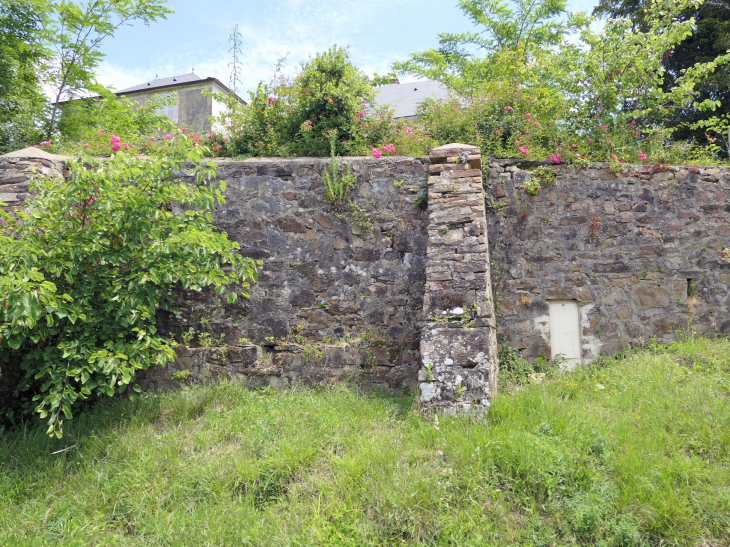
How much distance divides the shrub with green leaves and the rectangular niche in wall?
13.0 feet

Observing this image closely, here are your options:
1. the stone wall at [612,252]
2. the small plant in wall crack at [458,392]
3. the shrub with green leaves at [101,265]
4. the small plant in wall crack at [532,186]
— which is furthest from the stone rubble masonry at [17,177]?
the small plant in wall crack at [532,186]

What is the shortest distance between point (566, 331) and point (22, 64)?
10.5m

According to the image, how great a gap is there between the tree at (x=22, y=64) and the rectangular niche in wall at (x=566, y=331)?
8.79 metres

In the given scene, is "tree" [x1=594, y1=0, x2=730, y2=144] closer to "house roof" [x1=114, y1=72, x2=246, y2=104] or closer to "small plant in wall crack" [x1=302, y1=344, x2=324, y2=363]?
"small plant in wall crack" [x1=302, y1=344, x2=324, y2=363]

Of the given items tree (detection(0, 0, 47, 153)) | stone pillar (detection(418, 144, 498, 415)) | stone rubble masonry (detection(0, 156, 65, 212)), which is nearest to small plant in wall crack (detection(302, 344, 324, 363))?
stone pillar (detection(418, 144, 498, 415))

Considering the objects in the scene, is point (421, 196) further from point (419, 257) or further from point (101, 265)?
point (101, 265)

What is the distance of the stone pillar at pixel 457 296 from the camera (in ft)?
12.1

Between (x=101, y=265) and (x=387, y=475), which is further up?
(x=101, y=265)

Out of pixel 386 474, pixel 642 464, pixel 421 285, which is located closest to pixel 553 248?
pixel 421 285

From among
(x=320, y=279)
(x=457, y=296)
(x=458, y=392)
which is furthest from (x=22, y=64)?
(x=458, y=392)

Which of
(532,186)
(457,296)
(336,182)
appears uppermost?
(336,182)

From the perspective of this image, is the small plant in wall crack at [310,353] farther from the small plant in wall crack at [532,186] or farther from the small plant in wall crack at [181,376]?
the small plant in wall crack at [532,186]

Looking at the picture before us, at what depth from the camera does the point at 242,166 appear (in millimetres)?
5578

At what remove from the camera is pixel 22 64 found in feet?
27.6
